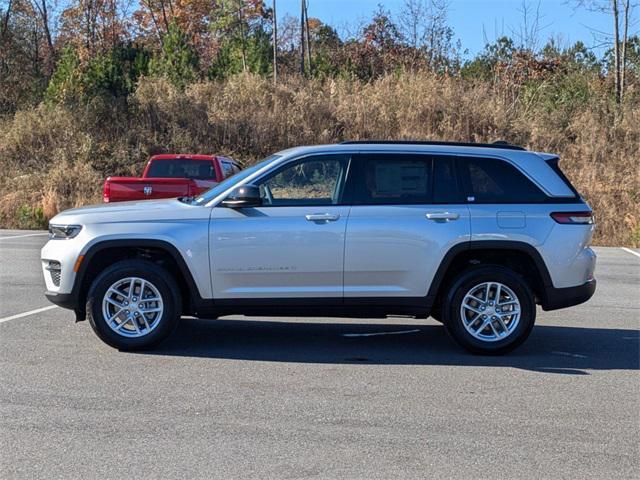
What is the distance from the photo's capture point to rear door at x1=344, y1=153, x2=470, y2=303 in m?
7.67

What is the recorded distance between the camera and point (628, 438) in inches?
223

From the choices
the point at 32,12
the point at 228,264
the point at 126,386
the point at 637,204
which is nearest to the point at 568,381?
the point at 228,264

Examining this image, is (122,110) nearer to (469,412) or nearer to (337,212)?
(337,212)

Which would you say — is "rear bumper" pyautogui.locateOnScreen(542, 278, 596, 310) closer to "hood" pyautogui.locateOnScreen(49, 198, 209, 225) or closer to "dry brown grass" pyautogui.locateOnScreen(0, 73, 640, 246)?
"hood" pyautogui.locateOnScreen(49, 198, 209, 225)

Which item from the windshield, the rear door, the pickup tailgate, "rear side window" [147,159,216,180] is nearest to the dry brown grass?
"rear side window" [147,159,216,180]

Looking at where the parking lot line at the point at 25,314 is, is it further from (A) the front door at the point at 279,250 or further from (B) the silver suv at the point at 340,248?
(A) the front door at the point at 279,250

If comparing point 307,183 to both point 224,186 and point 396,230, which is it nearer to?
point 224,186

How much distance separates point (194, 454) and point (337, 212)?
3091 mm

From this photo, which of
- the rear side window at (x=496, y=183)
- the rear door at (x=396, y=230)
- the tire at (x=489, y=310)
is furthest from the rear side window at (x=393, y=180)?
the tire at (x=489, y=310)

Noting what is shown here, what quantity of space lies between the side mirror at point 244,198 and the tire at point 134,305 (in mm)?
858

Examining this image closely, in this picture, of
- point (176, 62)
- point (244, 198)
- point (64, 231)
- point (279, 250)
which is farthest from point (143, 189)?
point (176, 62)

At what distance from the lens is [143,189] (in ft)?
53.3

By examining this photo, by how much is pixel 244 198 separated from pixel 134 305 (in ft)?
4.55

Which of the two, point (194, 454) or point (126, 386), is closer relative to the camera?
point (194, 454)
